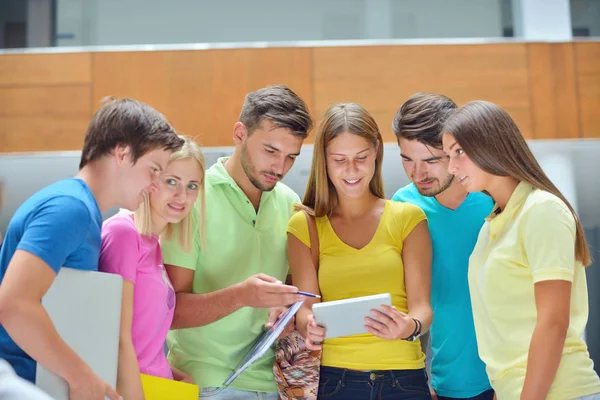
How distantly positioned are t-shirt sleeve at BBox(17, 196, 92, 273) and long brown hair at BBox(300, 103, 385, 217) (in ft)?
2.91

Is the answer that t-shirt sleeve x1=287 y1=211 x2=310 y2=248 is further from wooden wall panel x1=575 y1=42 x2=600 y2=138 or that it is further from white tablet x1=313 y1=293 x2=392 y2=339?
wooden wall panel x1=575 y1=42 x2=600 y2=138

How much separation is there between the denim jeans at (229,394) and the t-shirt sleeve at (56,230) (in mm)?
772

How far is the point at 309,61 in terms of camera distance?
379cm

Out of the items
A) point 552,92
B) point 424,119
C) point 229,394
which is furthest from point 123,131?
point 552,92

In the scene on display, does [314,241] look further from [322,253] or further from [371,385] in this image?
[371,385]

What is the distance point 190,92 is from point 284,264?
1.80 m

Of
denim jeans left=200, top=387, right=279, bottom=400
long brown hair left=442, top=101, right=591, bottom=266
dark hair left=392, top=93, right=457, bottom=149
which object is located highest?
dark hair left=392, top=93, right=457, bottom=149

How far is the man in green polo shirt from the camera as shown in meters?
2.02

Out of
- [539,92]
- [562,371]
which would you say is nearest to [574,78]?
[539,92]

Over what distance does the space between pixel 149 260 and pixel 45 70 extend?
2.29m

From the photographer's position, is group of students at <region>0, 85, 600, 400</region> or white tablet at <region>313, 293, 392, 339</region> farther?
white tablet at <region>313, 293, 392, 339</region>

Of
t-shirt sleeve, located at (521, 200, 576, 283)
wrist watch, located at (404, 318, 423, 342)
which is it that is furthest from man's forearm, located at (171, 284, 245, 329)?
t-shirt sleeve, located at (521, 200, 576, 283)

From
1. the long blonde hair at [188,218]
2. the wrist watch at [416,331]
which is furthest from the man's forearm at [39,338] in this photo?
the wrist watch at [416,331]

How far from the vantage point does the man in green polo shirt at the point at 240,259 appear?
6.63 feet
